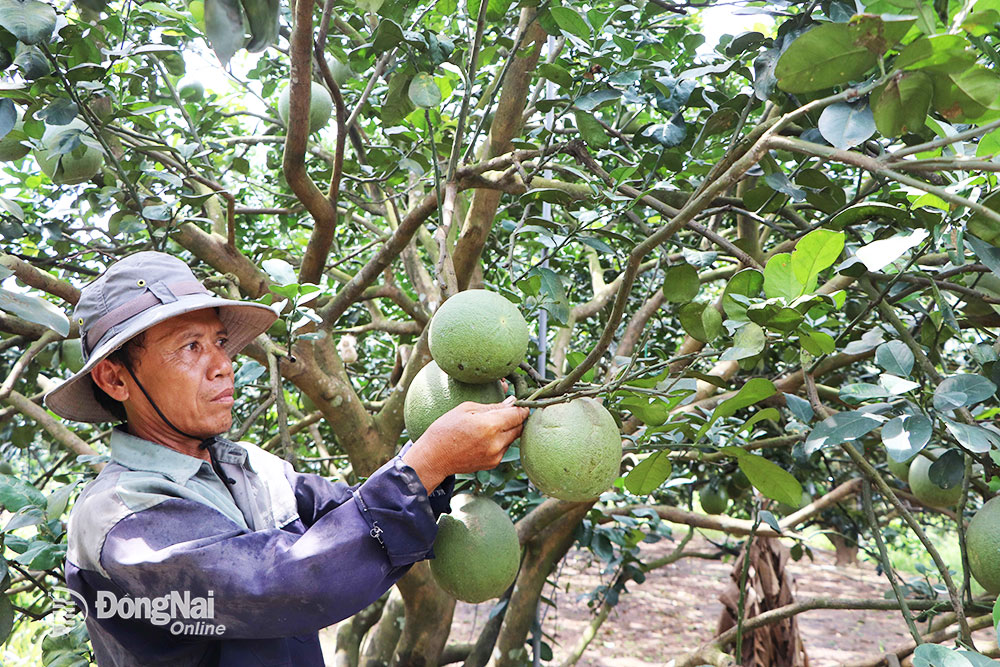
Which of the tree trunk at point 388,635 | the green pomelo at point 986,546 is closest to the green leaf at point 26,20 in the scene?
the green pomelo at point 986,546

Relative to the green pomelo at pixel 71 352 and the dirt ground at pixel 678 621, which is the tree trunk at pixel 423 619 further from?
the dirt ground at pixel 678 621

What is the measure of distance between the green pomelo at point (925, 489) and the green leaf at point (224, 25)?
2074mm

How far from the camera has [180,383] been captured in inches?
56.7

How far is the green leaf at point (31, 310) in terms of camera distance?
1.33 metres

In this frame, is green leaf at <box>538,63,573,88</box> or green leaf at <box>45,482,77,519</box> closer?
green leaf at <box>538,63,573,88</box>

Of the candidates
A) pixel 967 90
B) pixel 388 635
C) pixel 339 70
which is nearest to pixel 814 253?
pixel 967 90

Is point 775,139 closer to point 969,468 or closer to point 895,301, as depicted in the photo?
point 895,301

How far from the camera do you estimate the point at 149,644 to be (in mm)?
1270

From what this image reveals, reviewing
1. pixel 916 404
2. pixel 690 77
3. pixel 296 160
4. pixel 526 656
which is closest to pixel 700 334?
pixel 916 404

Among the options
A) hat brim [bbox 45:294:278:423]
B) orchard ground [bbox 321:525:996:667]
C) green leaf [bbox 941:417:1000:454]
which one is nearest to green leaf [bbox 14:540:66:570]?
hat brim [bbox 45:294:278:423]

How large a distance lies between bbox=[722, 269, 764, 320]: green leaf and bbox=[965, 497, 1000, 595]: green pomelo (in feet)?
2.37

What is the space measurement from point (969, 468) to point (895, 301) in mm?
383

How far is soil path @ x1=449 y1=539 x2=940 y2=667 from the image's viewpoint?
542 centimetres

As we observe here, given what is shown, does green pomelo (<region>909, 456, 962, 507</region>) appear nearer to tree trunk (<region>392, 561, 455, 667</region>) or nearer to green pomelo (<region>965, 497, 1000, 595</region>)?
green pomelo (<region>965, 497, 1000, 595</region>)
